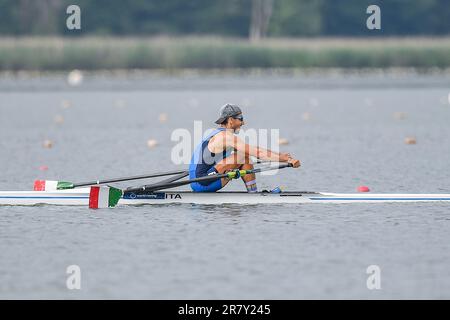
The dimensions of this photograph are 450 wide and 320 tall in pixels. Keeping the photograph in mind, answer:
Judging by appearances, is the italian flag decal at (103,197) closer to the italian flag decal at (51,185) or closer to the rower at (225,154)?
the italian flag decal at (51,185)

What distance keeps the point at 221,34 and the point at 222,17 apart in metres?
1.19

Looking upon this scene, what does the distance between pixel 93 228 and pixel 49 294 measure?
363 cm

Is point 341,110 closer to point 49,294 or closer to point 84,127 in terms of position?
point 84,127

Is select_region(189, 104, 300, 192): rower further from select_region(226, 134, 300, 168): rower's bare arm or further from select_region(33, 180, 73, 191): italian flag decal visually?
select_region(33, 180, 73, 191): italian flag decal

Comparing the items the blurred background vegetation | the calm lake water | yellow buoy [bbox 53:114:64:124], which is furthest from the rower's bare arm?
the blurred background vegetation

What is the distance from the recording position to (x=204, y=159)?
16.7 meters

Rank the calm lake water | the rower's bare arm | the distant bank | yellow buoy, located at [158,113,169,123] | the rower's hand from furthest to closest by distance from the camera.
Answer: the distant bank < yellow buoy, located at [158,113,169,123] < the rower's bare arm < the rower's hand < the calm lake water

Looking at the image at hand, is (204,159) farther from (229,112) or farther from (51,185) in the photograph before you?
(51,185)

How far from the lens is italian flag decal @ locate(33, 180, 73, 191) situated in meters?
16.8

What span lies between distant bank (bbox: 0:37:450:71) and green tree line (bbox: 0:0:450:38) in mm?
21475

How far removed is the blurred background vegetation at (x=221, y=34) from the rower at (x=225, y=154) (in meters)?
41.9

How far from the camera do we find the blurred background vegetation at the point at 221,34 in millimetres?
60062
